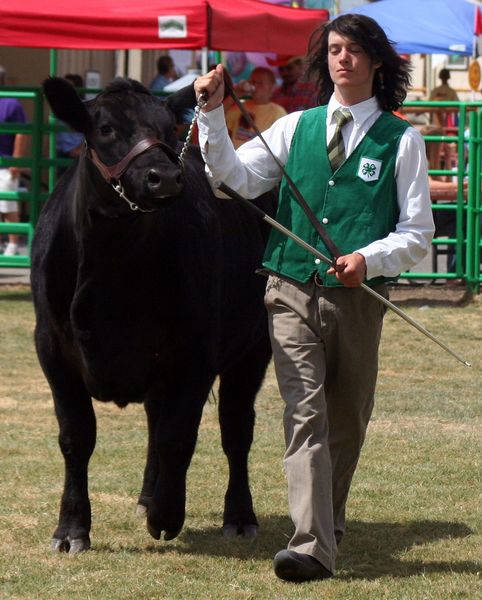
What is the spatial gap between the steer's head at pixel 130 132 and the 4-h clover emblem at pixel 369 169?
0.64 metres

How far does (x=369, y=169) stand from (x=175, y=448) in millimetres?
1408

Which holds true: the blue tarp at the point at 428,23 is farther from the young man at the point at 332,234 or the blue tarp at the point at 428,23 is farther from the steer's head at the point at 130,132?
the young man at the point at 332,234

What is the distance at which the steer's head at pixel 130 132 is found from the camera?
4.78m

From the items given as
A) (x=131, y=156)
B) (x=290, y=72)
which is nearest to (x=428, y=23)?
(x=290, y=72)

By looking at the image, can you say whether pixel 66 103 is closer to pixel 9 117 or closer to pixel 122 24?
pixel 122 24

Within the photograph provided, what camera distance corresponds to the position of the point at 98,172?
5.10 metres

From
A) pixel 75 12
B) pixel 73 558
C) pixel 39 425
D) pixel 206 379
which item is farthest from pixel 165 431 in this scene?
pixel 75 12

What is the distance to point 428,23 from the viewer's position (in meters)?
17.7

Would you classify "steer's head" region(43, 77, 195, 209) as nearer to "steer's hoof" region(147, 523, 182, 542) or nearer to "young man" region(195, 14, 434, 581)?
"young man" region(195, 14, 434, 581)

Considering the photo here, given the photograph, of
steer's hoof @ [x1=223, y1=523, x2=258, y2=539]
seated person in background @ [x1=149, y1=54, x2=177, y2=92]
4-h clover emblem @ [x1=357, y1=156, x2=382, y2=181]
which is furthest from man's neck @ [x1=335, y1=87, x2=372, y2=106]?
seated person in background @ [x1=149, y1=54, x2=177, y2=92]

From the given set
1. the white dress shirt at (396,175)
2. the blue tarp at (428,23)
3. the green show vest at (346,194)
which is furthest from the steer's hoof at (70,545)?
the blue tarp at (428,23)

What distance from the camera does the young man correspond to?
4840 millimetres

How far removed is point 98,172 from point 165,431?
1.09m

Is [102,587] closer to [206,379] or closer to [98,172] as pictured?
[206,379]
